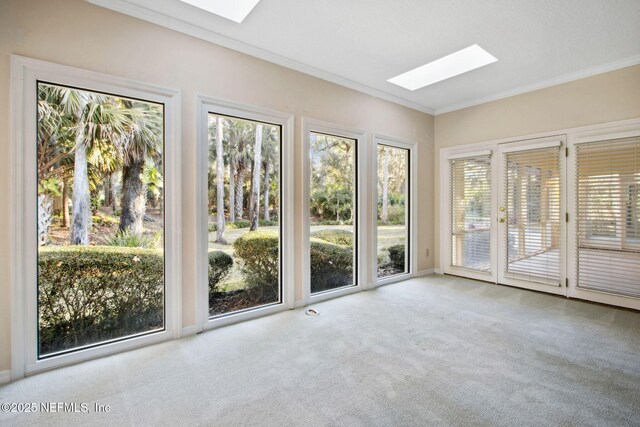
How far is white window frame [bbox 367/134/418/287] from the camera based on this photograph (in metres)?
4.26

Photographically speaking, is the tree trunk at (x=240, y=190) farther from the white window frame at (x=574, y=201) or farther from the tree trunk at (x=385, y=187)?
the white window frame at (x=574, y=201)

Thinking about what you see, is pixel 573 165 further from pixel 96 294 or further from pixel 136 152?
pixel 96 294

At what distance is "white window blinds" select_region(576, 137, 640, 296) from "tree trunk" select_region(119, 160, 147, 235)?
4.77 metres

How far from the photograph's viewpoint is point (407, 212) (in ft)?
15.9

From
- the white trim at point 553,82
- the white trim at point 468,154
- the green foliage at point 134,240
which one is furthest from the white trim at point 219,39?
the green foliage at point 134,240

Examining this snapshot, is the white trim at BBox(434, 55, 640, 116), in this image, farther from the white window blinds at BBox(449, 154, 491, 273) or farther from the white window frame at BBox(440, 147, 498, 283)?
the white window blinds at BBox(449, 154, 491, 273)

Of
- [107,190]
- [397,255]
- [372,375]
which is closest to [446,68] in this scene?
[397,255]

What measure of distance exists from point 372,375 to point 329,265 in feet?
6.25

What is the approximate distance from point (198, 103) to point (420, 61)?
2394mm

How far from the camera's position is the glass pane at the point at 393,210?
4473 mm

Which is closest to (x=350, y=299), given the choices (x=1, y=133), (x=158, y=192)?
(x=158, y=192)

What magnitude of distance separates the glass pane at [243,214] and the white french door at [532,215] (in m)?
3.22

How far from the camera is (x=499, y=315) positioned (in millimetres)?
3264

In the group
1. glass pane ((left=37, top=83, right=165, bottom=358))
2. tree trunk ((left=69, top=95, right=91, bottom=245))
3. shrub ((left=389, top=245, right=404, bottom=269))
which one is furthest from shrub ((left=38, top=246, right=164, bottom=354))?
shrub ((left=389, top=245, right=404, bottom=269))
